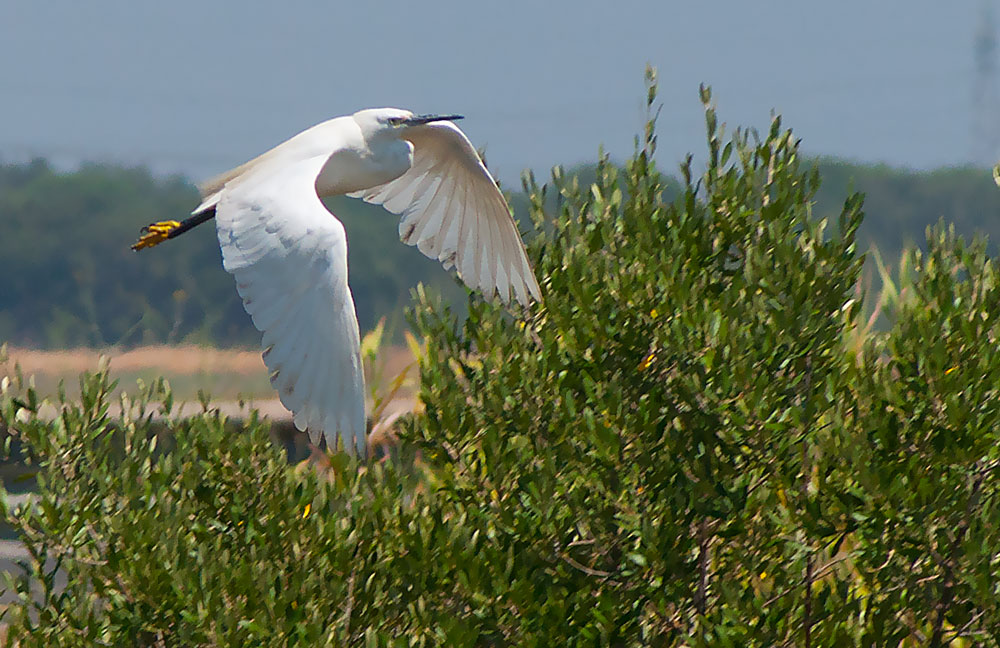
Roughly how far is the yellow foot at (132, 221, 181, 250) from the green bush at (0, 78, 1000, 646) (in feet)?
5.18

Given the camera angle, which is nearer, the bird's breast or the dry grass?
the dry grass

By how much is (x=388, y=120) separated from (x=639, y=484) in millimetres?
1787

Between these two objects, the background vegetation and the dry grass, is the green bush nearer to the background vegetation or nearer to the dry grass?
the dry grass

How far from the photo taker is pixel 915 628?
2832 mm

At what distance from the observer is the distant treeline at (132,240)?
2630cm

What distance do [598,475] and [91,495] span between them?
3.78ft

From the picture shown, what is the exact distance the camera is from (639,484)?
9.05ft

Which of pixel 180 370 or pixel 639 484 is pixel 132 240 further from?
pixel 639 484

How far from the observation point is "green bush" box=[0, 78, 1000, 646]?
8.50 feet

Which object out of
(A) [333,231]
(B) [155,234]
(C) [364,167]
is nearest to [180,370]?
(B) [155,234]

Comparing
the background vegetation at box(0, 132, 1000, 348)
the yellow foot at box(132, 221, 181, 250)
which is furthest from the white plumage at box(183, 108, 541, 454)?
the background vegetation at box(0, 132, 1000, 348)

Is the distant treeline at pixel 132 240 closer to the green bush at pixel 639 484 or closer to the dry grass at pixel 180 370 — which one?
the dry grass at pixel 180 370

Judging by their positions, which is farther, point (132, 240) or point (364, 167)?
point (132, 240)

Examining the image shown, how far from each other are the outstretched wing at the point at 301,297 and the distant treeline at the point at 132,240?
21.0 metres
